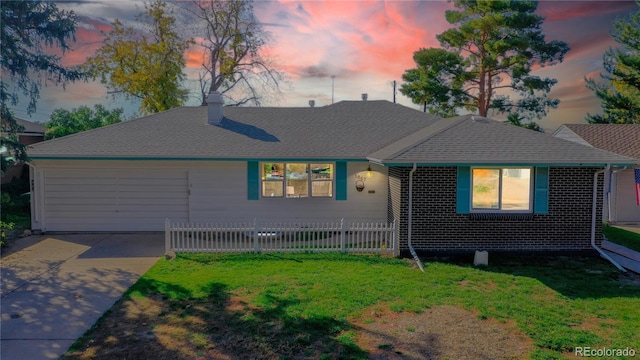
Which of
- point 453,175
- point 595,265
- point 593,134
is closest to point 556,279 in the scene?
point 595,265

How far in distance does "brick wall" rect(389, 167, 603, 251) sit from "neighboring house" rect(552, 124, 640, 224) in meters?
7.32

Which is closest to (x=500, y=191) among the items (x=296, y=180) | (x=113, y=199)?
(x=296, y=180)

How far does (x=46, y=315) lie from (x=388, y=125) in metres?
13.3

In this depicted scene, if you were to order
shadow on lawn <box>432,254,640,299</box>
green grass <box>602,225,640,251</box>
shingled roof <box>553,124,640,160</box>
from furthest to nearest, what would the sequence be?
shingled roof <box>553,124,640,160</box>, green grass <box>602,225,640,251</box>, shadow on lawn <box>432,254,640,299</box>

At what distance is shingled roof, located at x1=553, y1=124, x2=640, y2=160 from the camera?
19562mm

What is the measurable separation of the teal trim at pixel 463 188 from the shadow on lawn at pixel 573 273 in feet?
5.20

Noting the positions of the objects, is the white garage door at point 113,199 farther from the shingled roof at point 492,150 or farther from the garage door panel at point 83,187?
the shingled roof at point 492,150

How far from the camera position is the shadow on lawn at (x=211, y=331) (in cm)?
613

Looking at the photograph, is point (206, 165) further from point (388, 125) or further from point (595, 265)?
point (595, 265)

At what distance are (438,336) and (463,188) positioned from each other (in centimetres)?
592

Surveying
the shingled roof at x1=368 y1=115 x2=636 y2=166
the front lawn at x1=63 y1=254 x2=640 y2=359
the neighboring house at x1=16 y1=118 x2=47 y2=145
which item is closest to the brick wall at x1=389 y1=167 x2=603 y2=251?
the shingled roof at x1=368 y1=115 x2=636 y2=166

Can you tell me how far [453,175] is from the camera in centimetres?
1171

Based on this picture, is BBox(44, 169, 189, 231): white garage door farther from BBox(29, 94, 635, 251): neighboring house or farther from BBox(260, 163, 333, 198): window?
BBox(260, 163, 333, 198): window

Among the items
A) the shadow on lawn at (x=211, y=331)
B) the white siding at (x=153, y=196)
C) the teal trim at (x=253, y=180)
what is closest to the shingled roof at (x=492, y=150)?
the white siding at (x=153, y=196)
